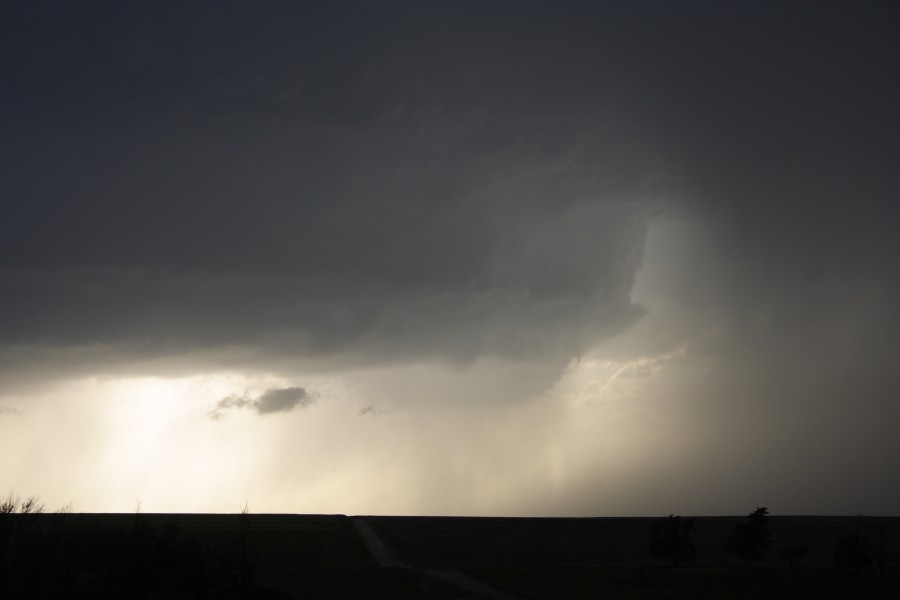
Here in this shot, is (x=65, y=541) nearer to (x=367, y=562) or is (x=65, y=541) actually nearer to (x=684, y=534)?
(x=367, y=562)

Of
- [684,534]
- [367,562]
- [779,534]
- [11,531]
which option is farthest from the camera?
[779,534]

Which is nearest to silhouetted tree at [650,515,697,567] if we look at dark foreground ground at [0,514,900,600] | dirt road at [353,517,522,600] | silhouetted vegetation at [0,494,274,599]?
dark foreground ground at [0,514,900,600]

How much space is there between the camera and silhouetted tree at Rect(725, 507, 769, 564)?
307 ft

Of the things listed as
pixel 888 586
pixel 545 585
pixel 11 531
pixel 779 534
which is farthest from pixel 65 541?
pixel 779 534

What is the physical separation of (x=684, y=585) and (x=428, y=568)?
146 ft

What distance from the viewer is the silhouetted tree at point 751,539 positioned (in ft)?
307

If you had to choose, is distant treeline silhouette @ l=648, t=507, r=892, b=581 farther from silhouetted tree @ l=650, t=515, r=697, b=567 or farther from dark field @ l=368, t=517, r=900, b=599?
dark field @ l=368, t=517, r=900, b=599

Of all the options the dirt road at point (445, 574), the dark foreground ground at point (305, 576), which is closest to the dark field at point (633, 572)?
the dark foreground ground at point (305, 576)

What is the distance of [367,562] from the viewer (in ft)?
397

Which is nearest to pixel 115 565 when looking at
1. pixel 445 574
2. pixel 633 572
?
pixel 445 574

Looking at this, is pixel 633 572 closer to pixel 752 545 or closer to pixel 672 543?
pixel 672 543

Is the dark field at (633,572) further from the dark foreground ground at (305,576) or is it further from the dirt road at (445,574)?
the dirt road at (445,574)

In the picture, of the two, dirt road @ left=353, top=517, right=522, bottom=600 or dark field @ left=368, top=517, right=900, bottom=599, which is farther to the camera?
dirt road @ left=353, top=517, right=522, bottom=600

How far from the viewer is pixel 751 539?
308 feet
